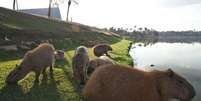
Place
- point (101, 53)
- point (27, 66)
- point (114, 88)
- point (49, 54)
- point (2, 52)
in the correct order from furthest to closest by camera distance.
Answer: point (101, 53)
point (2, 52)
point (49, 54)
point (27, 66)
point (114, 88)

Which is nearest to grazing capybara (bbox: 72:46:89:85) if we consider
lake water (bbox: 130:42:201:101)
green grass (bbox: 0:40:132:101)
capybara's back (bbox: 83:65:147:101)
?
green grass (bbox: 0:40:132:101)

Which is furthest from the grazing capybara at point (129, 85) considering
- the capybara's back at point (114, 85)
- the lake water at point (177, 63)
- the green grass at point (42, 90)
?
the lake water at point (177, 63)

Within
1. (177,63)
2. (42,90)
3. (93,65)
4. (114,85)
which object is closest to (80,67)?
(93,65)

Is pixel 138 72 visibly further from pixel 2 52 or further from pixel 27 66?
pixel 2 52

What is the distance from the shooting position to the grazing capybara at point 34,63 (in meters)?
14.9

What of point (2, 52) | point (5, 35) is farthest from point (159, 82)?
point (5, 35)

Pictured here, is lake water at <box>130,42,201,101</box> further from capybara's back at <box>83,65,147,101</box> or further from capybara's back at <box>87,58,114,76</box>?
capybara's back at <box>83,65,147,101</box>

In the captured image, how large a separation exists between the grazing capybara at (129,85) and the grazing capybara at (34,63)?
664cm

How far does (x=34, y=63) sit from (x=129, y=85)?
7.88m

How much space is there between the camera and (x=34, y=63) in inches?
618

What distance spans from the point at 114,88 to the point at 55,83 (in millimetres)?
7651

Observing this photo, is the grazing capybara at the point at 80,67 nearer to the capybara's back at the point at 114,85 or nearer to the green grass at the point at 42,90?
the green grass at the point at 42,90

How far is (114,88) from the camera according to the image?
877 cm

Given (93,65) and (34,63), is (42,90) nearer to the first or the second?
(34,63)
